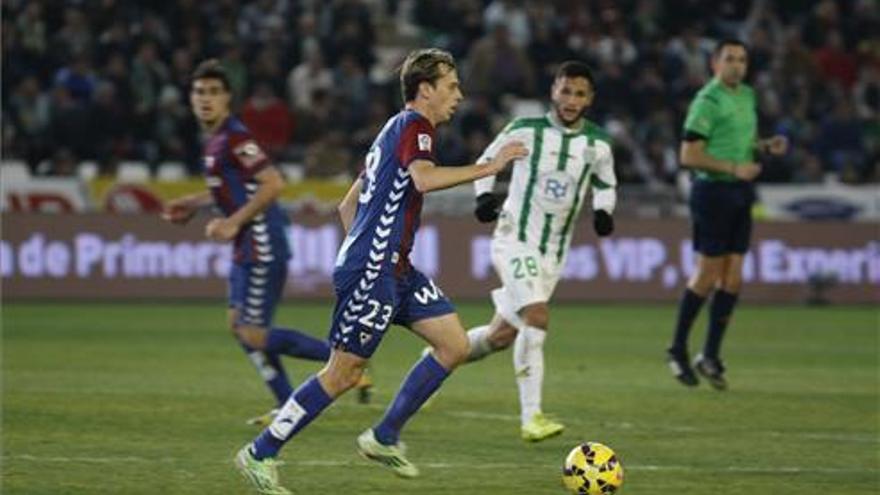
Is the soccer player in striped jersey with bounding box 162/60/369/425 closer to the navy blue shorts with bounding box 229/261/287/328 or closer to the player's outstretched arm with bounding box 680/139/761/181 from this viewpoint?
the navy blue shorts with bounding box 229/261/287/328

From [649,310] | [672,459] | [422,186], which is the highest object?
[422,186]

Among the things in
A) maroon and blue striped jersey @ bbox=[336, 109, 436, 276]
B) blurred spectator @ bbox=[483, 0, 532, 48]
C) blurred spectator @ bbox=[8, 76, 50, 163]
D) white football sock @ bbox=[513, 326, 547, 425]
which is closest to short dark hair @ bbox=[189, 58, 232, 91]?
white football sock @ bbox=[513, 326, 547, 425]

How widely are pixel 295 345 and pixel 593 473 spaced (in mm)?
3885

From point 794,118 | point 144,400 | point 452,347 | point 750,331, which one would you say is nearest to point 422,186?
point 452,347

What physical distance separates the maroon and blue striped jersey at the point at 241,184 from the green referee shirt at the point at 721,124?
3.73 metres

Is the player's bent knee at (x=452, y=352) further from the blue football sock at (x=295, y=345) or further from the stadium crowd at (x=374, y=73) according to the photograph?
the stadium crowd at (x=374, y=73)

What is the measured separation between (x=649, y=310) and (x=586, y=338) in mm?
3696

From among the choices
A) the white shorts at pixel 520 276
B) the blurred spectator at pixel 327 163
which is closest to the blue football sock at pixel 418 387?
the white shorts at pixel 520 276

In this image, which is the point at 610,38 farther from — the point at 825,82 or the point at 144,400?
the point at 144,400

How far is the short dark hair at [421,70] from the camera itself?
991cm

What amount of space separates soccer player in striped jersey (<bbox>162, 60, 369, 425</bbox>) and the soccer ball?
11.6ft

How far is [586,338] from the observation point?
1964 cm

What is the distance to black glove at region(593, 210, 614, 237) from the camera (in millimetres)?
12531

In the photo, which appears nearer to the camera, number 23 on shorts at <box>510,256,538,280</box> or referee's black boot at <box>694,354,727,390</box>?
number 23 on shorts at <box>510,256,538,280</box>
